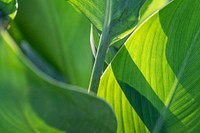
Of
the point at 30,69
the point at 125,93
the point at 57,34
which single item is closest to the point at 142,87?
the point at 125,93

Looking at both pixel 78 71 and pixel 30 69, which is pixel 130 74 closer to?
pixel 30 69

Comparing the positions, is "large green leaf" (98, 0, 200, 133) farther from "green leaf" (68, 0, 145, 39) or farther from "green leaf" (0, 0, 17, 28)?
"green leaf" (0, 0, 17, 28)

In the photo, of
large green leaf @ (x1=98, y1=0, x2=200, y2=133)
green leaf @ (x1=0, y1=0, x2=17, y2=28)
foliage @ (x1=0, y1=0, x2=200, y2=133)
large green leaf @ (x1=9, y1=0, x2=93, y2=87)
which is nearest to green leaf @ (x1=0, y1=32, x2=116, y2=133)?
foliage @ (x1=0, y1=0, x2=200, y2=133)

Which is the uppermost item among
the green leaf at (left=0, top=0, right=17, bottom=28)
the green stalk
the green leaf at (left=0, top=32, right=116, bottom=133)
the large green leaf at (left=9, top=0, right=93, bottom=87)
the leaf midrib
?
the green leaf at (left=0, top=32, right=116, bottom=133)

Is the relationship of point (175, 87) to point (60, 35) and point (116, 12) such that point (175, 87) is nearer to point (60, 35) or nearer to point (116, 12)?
point (116, 12)

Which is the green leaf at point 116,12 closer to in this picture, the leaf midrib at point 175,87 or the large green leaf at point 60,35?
the leaf midrib at point 175,87

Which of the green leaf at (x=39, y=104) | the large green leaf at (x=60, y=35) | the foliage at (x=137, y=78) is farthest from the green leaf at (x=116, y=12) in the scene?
the large green leaf at (x=60, y=35)

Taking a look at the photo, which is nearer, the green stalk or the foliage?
the foliage
